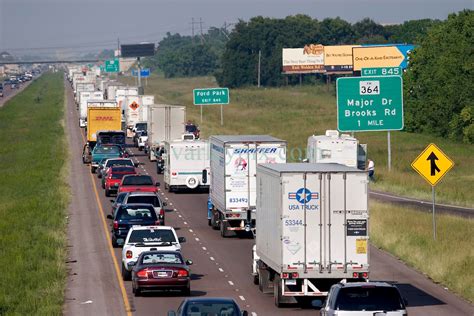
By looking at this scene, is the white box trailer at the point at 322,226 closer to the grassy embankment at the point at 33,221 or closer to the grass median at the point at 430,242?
the grass median at the point at 430,242

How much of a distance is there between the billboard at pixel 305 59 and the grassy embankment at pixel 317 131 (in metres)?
4.14

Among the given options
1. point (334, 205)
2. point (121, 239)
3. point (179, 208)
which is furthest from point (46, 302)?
point (179, 208)

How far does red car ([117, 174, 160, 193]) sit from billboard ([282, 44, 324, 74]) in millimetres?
107889

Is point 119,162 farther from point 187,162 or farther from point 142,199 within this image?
point 142,199

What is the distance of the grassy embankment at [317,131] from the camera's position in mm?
65500

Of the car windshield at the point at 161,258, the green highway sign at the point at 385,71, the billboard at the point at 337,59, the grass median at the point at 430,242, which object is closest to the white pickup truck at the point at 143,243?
the car windshield at the point at 161,258

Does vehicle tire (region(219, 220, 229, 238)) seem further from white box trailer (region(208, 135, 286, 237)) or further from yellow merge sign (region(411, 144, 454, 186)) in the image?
yellow merge sign (region(411, 144, 454, 186))

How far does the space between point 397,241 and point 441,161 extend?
4045 mm

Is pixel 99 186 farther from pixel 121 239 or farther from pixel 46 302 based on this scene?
pixel 46 302

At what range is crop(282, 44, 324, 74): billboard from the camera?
161 m

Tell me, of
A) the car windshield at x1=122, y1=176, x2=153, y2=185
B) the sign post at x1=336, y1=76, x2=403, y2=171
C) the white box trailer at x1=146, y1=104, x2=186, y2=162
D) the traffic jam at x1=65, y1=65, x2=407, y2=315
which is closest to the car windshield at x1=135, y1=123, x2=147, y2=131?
the white box trailer at x1=146, y1=104, x2=186, y2=162

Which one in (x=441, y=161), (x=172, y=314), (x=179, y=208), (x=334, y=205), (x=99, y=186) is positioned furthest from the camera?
(x=99, y=186)

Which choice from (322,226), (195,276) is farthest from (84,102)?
(322,226)

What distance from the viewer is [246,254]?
3900cm
